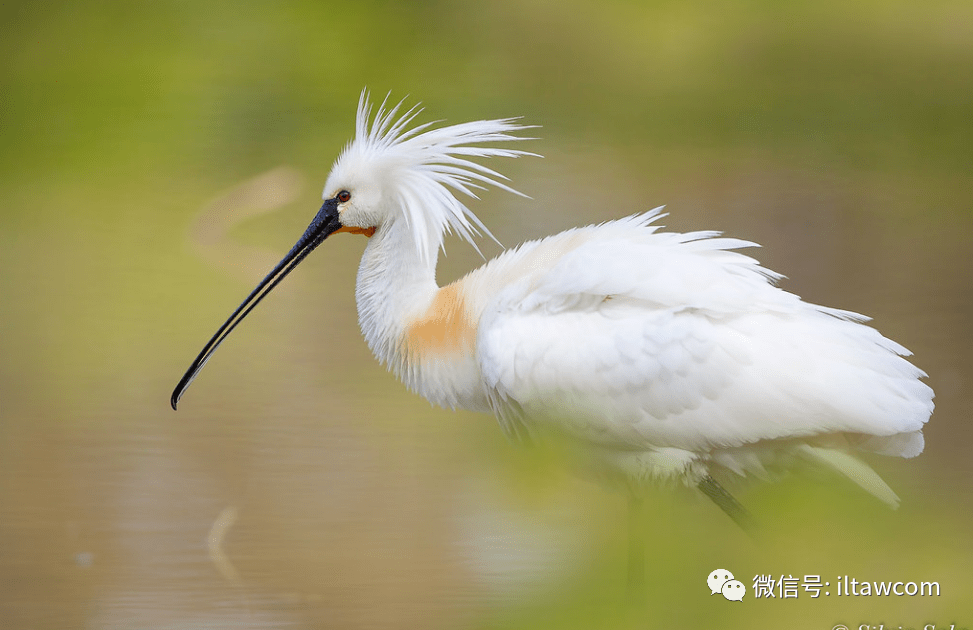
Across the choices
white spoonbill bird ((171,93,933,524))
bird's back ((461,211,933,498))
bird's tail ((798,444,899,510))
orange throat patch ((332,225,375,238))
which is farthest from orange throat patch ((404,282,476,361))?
bird's tail ((798,444,899,510))

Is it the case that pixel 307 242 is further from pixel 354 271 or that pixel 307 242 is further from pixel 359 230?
pixel 354 271

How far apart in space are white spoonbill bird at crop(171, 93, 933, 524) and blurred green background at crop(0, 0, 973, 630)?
0.44 feet

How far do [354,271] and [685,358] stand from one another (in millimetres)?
2787

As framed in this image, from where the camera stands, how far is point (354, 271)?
5.29 m

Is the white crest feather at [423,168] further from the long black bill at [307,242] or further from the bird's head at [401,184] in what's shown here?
the long black bill at [307,242]

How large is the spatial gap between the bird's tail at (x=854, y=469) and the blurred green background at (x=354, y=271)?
3 cm

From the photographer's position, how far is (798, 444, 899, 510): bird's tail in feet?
8.54

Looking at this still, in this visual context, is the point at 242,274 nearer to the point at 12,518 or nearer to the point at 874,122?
the point at 12,518

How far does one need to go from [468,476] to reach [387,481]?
0.75ft

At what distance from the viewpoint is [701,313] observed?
2.71 metres

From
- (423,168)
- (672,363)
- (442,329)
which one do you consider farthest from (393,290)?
(672,363)

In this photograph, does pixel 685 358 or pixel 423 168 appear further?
pixel 423 168

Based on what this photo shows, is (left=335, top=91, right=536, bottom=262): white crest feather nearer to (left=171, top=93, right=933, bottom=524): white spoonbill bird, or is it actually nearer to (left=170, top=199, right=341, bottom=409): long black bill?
(left=170, top=199, right=341, bottom=409): long black bill

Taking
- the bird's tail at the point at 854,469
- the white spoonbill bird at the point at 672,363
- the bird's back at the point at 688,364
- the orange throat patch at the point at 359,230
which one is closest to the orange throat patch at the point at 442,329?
the white spoonbill bird at the point at 672,363
